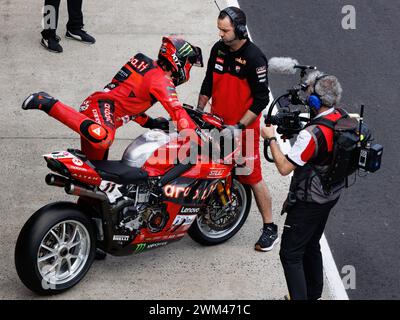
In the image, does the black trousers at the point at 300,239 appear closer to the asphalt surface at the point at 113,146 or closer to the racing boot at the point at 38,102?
the asphalt surface at the point at 113,146

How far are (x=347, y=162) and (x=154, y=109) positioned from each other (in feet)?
14.1

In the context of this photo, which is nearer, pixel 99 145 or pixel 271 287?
pixel 99 145

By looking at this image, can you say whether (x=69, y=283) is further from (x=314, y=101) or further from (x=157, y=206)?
(x=314, y=101)

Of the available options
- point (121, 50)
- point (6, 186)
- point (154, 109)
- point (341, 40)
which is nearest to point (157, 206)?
point (6, 186)

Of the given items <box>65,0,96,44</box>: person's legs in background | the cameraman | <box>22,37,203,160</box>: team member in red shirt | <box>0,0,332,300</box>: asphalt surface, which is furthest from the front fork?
<box>65,0,96,44</box>: person's legs in background

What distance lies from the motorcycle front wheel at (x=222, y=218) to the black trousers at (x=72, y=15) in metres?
4.59

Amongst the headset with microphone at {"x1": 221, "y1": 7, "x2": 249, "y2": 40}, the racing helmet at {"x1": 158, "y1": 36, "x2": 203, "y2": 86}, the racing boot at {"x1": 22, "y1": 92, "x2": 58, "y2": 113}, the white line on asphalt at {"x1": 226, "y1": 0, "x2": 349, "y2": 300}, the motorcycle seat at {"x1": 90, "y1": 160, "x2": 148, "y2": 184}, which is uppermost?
the headset with microphone at {"x1": 221, "y1": 7, "x2": 249, "y2": 40}

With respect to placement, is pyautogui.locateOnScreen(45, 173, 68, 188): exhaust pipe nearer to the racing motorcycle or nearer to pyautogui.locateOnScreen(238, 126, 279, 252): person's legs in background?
the racing motorcycle

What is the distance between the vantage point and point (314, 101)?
6.98m

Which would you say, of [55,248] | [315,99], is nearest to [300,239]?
[315,99]

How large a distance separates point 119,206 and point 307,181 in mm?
1643

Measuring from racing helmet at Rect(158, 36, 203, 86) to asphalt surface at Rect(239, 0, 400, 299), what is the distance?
233 cm

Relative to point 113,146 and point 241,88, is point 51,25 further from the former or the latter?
point 241,88

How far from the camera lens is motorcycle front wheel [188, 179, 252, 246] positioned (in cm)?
830
